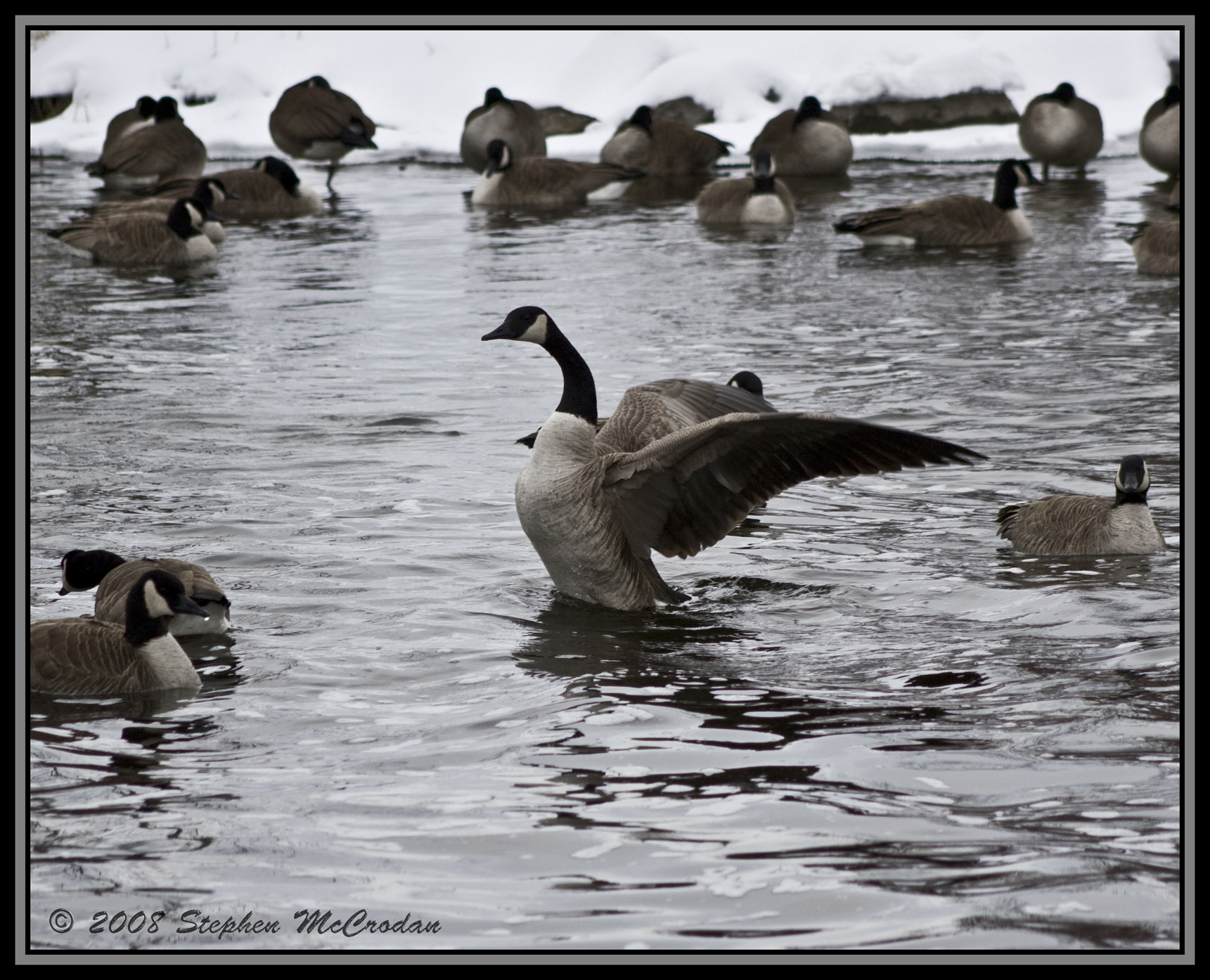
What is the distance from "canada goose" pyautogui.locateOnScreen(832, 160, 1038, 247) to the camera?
1722 cm

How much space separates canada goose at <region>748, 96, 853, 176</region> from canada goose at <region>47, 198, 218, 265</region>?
30.3 feet

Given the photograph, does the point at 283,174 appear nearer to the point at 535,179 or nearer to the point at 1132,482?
the point at 535,179

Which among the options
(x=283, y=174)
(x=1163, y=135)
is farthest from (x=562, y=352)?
(x=1163, y=135)

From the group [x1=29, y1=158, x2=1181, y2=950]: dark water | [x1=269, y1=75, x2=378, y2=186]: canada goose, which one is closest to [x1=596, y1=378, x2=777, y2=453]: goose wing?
[x1=29, y1=158, x2=1181, y2=950]: dark water

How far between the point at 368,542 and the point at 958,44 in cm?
2240

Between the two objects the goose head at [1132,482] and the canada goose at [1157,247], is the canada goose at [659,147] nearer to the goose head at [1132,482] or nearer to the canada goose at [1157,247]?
the canada goose at [1157,247]

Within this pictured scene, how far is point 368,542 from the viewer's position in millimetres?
8109

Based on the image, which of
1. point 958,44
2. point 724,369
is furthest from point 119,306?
point 958,44

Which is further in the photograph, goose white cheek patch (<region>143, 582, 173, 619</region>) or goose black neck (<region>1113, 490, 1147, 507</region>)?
goose black neck (<region>1113, 490, 1147, 507</region>)

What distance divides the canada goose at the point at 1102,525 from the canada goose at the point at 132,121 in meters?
18.5

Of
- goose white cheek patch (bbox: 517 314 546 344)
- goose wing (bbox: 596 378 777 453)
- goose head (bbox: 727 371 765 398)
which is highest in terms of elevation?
goose white cheek patch (bbox: 517 314 546 344)

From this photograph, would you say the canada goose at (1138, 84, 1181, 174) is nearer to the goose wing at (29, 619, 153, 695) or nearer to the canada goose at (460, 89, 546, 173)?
the canada goose at (460, 89, 546, 173)

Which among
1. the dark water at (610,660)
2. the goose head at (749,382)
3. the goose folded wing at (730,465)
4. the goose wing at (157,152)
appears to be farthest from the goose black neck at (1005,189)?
the goose wing at (157,152)
